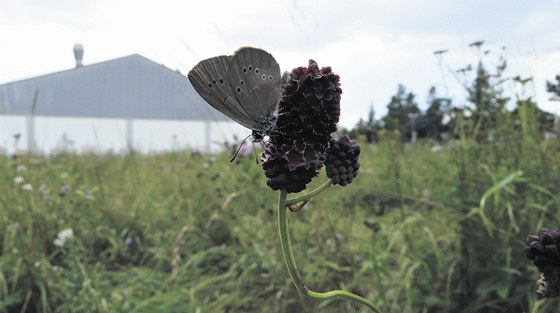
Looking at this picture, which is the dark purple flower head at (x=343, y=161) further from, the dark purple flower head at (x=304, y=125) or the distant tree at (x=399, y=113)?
the distant tree at (x=399, y=113)

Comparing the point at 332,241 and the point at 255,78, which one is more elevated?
the point at 255,78

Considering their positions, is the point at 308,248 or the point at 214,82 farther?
the point at 308,248

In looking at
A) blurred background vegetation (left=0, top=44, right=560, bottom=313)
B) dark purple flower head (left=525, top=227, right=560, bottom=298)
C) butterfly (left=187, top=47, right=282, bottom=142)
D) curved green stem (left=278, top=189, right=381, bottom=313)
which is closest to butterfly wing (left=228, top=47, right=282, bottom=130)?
butterfly (left=187, top=47, right=282, bottom=142)

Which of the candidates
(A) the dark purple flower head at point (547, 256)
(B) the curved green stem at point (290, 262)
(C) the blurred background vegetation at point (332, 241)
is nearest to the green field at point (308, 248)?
(C) the blurred background vegetation at point (332, 241)

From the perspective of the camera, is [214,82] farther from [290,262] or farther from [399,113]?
[399,113]

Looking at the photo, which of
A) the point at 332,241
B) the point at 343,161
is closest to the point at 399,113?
the point at 332,241

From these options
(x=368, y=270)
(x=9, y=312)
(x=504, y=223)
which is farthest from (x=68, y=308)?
(x=504, y=223)
